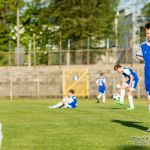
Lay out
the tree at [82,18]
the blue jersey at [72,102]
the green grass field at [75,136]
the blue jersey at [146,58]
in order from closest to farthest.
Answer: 1. the green grass field at [75,136]
2. the blue jersey at [146,58]
3. the blue jersey at [72,102]
4. the tree at [82,18]

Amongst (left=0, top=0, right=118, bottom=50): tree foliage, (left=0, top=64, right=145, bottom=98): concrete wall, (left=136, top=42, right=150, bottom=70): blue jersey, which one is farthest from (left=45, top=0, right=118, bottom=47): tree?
(left=136, top=42, right=150, bottom=70): blue jersey

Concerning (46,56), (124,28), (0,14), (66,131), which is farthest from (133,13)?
(66,131)

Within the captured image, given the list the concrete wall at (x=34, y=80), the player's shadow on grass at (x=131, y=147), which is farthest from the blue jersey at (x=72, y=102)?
the concrete wall at (x=34, y=80)

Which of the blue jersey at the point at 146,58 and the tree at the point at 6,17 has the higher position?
the tree at the point at 6,17

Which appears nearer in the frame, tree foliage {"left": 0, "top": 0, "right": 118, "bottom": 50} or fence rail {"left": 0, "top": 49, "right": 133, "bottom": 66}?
fence rail {"left": 0, "top": 49, "right": 133, "bottom": 66}

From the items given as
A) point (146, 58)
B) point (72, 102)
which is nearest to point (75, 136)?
point (146, 58)

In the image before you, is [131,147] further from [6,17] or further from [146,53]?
[6,17]

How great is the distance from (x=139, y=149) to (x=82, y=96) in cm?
3998

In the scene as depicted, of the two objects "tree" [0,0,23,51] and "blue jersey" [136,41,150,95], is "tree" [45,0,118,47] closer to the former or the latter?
"tree" [0,0,23,51]

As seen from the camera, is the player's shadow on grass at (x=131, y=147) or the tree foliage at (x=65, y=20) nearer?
the player's shadow on grass at (x=131, y=147)

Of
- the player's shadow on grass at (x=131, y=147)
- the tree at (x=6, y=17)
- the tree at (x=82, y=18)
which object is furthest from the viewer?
the tree at (x=6, y=17)

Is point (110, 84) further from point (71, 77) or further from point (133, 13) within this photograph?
point (133, 13)

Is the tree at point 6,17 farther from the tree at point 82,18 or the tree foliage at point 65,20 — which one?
the tree at point 82,18

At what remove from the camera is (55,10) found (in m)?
67.2
